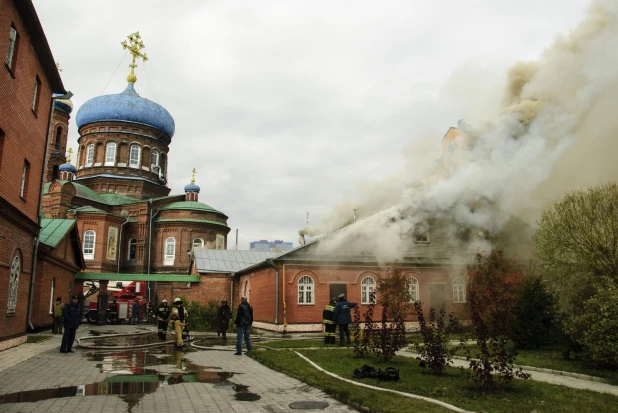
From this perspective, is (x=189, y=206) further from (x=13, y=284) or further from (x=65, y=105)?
(x=13, y=284)

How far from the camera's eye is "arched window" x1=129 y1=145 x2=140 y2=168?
1969 inches

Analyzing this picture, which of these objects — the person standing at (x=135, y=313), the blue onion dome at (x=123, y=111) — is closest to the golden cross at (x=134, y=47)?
the blue onion dome at (x=123, y=111)

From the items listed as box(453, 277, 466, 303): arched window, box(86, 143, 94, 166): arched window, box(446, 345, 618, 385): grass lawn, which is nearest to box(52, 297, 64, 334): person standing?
box(446, 345, 618, 385): grass lawn

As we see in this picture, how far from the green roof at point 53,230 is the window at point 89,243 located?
19280 millimetres

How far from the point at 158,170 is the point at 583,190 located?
4427 centimetres

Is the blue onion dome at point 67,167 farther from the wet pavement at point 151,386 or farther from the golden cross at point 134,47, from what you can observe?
the wet pavement at point 151,386

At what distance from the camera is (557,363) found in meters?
12.1

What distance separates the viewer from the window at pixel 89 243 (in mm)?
43594

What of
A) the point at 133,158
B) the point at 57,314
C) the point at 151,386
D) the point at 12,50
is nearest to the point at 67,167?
the point at 133,158

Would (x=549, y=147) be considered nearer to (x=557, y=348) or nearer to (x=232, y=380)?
(x=557, y=348)

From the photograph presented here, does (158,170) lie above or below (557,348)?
above

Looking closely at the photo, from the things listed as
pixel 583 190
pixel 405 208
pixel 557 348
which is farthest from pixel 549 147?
pixel 557 348

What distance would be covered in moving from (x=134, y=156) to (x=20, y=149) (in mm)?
36981

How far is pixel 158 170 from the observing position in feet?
→ 171
